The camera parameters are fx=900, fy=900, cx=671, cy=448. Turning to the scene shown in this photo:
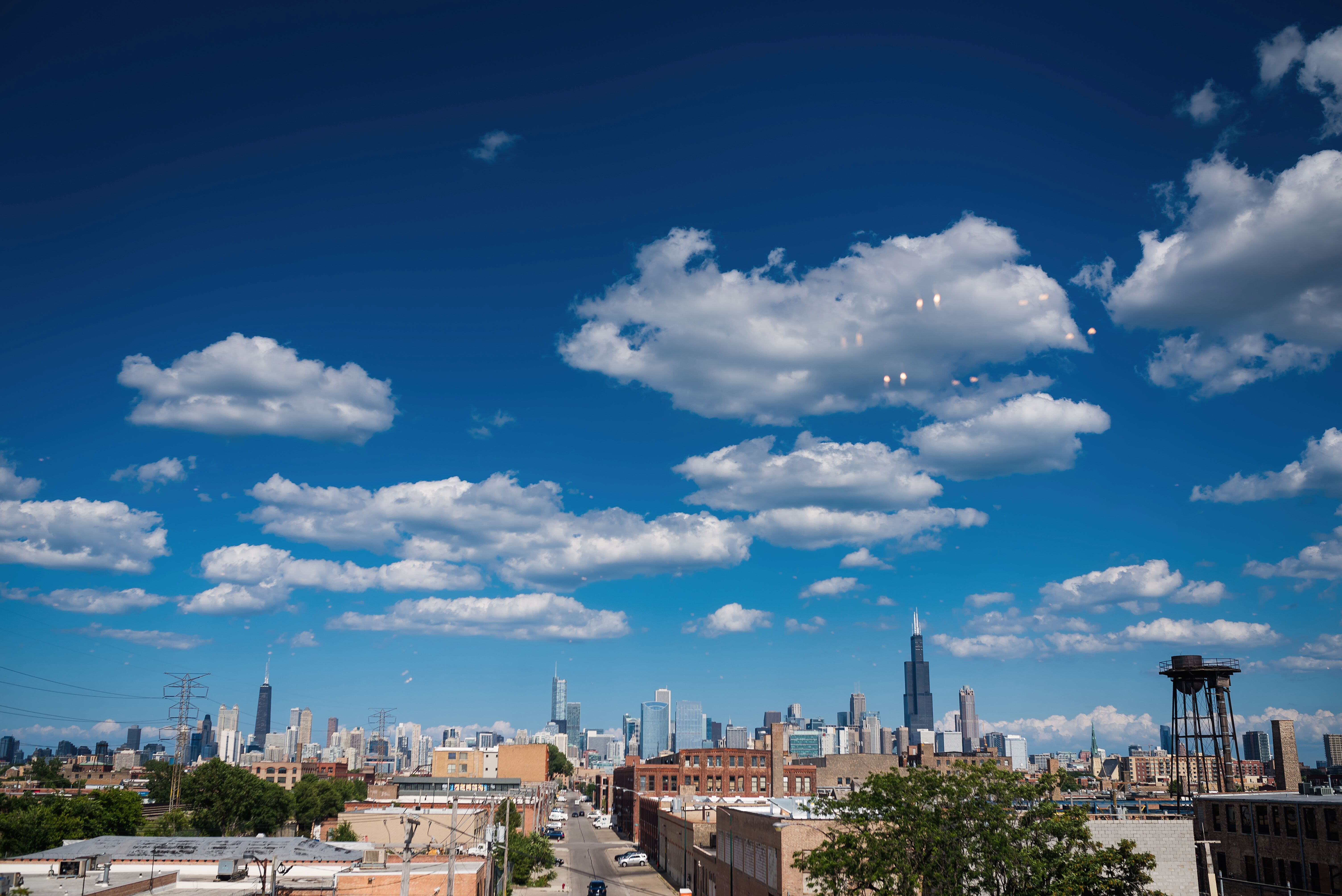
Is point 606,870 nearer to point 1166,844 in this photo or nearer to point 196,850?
point 196,850

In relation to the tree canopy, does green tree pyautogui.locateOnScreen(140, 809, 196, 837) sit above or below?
below

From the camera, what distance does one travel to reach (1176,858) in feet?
165

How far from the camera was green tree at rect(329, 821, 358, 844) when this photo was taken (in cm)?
8675

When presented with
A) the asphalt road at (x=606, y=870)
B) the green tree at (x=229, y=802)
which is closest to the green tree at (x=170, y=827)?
the green tree at (x=229, y=802)

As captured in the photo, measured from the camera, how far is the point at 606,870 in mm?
109500

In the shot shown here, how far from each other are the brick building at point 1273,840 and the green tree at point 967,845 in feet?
87.6

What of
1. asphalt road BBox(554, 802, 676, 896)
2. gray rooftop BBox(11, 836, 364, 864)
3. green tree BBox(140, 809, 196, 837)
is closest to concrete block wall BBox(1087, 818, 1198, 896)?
gray rooftop BBox(11, 836, 364, 864)

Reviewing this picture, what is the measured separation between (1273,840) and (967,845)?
43.8 metres

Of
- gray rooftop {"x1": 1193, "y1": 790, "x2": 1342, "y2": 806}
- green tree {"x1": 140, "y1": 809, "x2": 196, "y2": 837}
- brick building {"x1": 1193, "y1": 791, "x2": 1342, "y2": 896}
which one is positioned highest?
gray rooftop {"x1": 1193, "y1": 790, "x2": 1342, "y2": 806}

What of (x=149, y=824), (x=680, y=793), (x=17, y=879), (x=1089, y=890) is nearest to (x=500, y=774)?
→ (x=680, y=793)

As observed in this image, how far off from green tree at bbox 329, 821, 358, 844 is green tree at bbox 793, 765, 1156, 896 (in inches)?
2356

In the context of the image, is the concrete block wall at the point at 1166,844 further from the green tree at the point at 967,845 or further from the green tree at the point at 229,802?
the green tree at the point at 229,802

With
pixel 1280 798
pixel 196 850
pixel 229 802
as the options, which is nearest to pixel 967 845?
pixel 1280 798

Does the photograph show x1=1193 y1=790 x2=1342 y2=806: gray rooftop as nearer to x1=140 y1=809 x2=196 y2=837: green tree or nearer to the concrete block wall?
the concrete block wall
